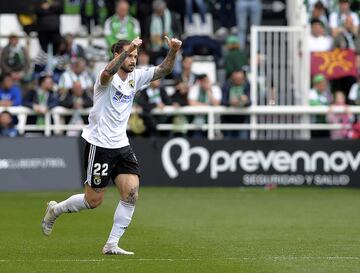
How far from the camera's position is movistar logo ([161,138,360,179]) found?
25484 mm

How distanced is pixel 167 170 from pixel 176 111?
1459mm

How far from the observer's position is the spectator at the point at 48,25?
28.8 m

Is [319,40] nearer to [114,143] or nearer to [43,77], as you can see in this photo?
[43,77]

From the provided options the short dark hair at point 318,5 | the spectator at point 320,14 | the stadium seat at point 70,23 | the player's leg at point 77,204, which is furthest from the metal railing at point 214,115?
the player's leg at point 77,204

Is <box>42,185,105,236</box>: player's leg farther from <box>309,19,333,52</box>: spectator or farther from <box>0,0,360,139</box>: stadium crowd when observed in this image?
<box>309,19,333,52</box>: spectator

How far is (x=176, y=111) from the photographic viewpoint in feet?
85.5

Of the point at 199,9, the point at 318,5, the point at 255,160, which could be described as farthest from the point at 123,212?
the point at 199,9

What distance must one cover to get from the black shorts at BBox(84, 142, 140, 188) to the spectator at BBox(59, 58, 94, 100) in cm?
1342

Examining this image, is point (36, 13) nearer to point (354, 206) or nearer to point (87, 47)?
point (87, 47)

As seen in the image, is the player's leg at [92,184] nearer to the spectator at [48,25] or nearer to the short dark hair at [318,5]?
the spectator at [48,25]

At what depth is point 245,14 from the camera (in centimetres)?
2891

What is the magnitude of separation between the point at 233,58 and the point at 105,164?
14867 millimetres

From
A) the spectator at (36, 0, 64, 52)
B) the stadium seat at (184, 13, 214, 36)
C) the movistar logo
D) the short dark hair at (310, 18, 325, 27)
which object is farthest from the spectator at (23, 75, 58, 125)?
the short dark hair at (310, 18, 325, 27)

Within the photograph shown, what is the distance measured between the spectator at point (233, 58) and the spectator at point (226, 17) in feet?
7.14
